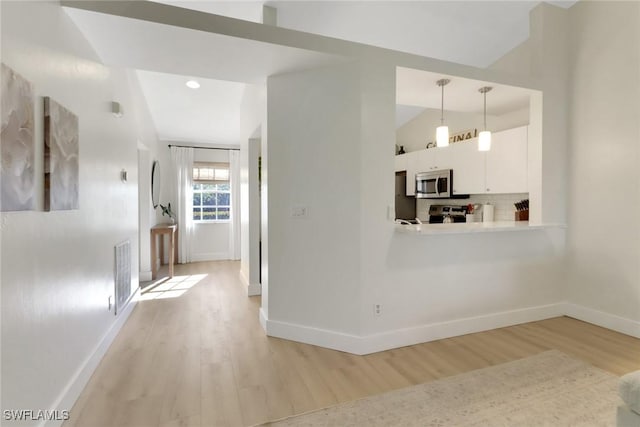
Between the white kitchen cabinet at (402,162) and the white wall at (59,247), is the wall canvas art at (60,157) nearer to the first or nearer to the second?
the white wall at (59,247)

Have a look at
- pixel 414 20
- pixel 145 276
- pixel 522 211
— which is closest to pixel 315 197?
pixel 414 20

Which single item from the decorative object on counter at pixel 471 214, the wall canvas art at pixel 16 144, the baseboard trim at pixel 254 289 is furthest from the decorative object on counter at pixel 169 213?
the decorative object on counter at pixel 471 214

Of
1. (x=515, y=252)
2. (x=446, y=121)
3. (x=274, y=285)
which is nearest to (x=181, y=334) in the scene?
(x=274, y=285)

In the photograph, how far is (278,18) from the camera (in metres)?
3.00

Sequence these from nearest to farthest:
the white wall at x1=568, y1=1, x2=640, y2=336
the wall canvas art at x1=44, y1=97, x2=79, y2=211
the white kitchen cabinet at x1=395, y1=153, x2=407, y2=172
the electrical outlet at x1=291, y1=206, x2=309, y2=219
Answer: the wall canvas art at x1=44, y1=97, x2=79, y2=211 < the electrical outlet at x1=291, y1=206, x2=309, y2=219 < the white wall at x1=568, y1=1, x2=640, y2=336 < the white kitchen cabinet at x1=395, y1=153, x2=407, y2=172

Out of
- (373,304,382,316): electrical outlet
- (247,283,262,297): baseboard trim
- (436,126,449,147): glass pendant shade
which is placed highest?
(436,126,449,147): glass pendant shade

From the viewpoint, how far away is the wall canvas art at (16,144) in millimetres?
1252

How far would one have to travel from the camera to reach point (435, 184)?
461 centimetres

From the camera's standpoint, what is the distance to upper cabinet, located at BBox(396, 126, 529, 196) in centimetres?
347

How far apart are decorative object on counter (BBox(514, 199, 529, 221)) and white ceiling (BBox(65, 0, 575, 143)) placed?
1.21m

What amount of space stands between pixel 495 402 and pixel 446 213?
3301 mm

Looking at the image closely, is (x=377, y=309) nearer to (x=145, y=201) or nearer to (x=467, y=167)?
(x=467, y=167)

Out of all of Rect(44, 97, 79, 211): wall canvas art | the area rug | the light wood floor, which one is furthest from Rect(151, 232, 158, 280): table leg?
the area rug

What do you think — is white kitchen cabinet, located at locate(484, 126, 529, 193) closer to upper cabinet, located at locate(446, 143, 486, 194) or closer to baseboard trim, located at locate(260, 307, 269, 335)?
upper cabinet, located at locate(446, 143, 486, 194)
